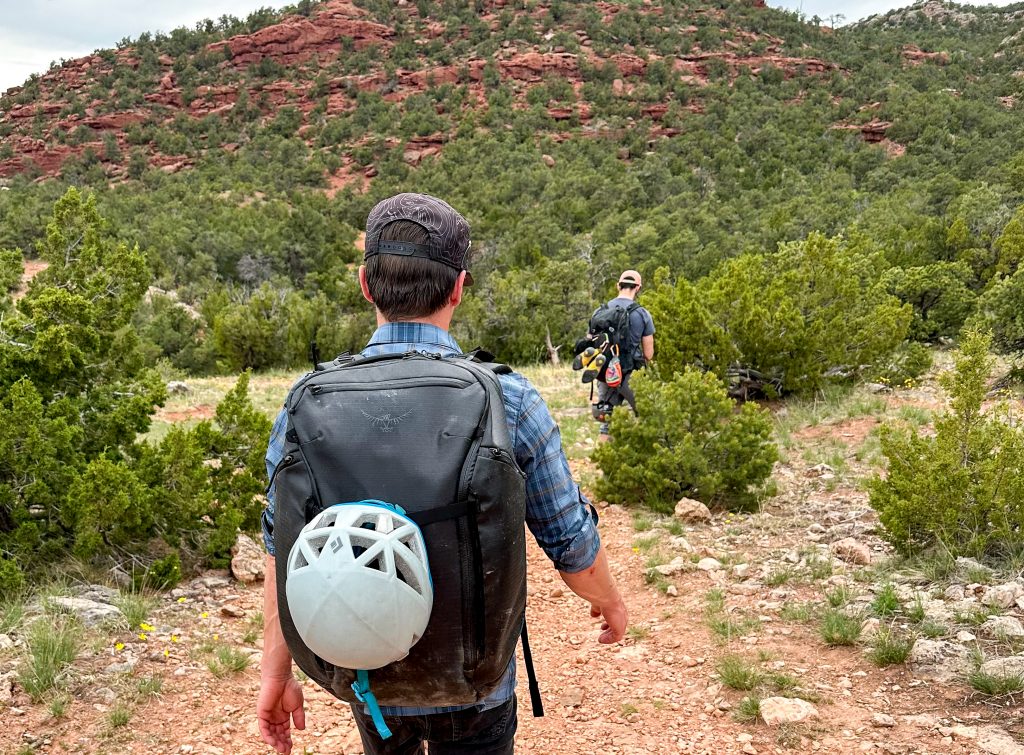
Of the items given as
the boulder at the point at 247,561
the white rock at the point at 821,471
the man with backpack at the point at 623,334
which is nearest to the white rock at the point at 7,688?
the boulder at the point at 247,561

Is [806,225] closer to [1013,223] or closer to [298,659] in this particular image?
[1013,223]

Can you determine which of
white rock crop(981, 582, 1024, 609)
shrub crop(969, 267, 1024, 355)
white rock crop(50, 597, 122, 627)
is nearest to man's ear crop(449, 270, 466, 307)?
white rock crop(50, 597, 122, 627)

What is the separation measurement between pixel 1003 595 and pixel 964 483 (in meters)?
0.65

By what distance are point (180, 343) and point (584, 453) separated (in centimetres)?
1387

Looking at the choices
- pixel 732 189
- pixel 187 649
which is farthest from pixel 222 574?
pixel 732 189

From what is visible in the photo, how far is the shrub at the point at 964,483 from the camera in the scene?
3.50m

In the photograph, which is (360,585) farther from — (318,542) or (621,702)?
(621,702)

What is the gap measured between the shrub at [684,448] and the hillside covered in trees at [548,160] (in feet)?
8.07

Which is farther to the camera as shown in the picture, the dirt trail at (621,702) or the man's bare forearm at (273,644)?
the dirt trail at (621,702)

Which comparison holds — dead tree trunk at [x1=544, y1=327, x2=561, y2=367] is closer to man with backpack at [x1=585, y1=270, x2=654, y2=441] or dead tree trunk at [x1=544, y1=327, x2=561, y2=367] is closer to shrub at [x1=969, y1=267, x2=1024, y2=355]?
shrub at [x1=969, y1=267, x2=1024, y2=355]

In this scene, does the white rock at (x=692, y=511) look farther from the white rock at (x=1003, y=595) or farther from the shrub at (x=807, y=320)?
the shrub at (x=807, y=320)

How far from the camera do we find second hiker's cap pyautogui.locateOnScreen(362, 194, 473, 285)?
1.38m

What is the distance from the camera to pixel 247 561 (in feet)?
13.6

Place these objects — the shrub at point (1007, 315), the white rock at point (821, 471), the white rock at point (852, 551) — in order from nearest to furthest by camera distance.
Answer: the white rock at point (852, 551), the white rock at point (821, 471), the shrub at point (1007, 315)
